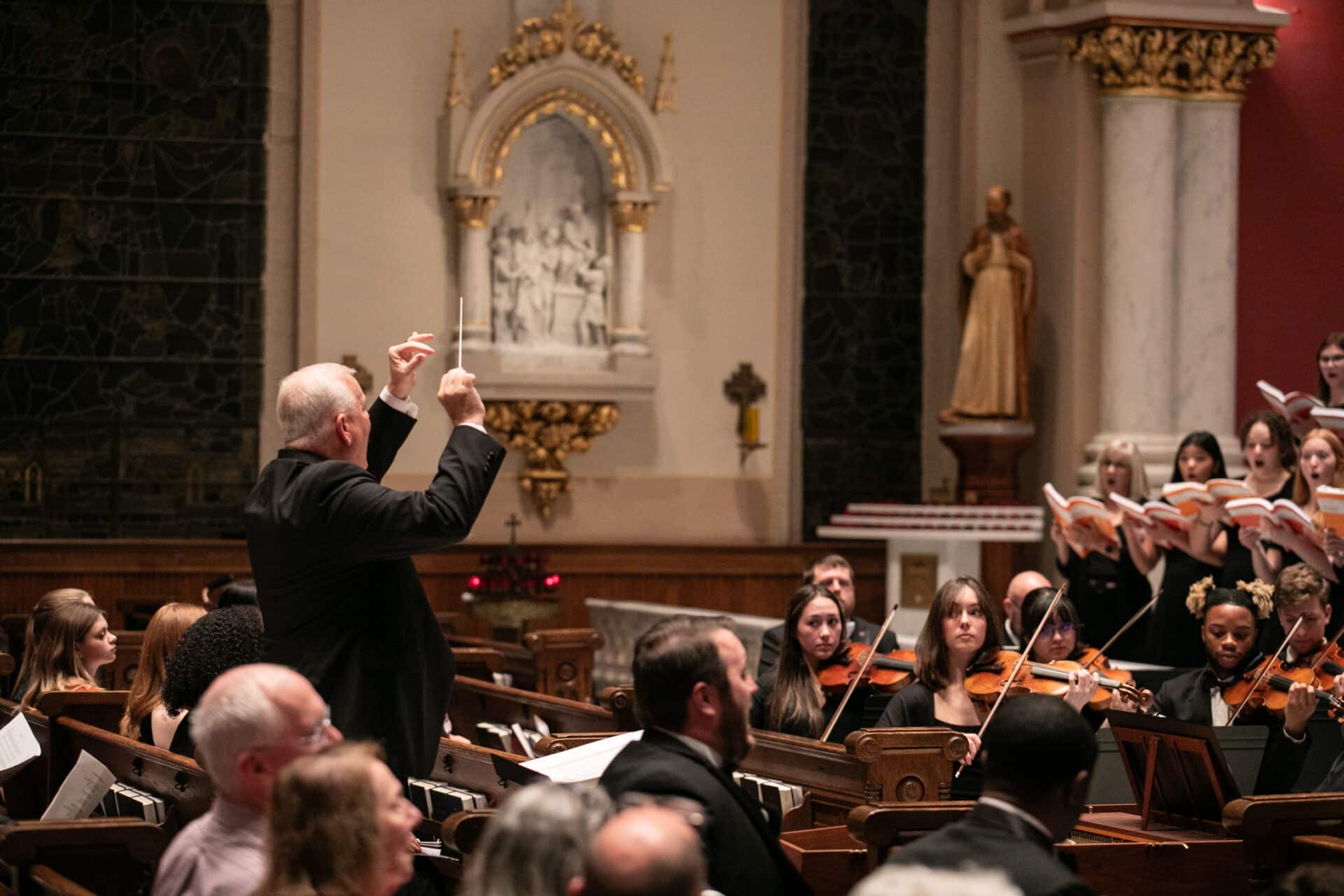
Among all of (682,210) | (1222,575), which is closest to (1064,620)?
→ (1222,575)

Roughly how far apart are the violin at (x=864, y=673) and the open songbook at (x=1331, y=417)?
1924 millimetres

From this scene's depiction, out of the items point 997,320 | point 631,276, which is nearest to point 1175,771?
point 997,320

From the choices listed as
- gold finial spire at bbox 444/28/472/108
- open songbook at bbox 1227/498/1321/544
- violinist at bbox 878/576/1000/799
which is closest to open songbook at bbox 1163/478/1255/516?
open songbook at bbox 1227/498/1321/544

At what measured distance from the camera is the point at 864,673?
603 centimetres

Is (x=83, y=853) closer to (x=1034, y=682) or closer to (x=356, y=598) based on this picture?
(x=356, y=598)

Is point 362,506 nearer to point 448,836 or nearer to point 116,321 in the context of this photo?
point 448,836

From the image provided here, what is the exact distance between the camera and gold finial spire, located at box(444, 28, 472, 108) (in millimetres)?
11133

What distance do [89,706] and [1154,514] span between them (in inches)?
174

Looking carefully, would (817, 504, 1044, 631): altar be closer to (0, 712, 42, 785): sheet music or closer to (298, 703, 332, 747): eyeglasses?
(0, 712, 42, 785): sheet music

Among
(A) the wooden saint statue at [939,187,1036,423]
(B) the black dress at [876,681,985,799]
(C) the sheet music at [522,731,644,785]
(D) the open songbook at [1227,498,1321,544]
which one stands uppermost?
(A) the wooden saint statue at [939,187,1036,423]

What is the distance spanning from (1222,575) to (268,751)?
576 cm

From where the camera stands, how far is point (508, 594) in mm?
10695

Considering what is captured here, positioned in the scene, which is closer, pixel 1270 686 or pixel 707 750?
pixel 707 750

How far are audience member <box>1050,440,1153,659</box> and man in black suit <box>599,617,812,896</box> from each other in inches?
205
